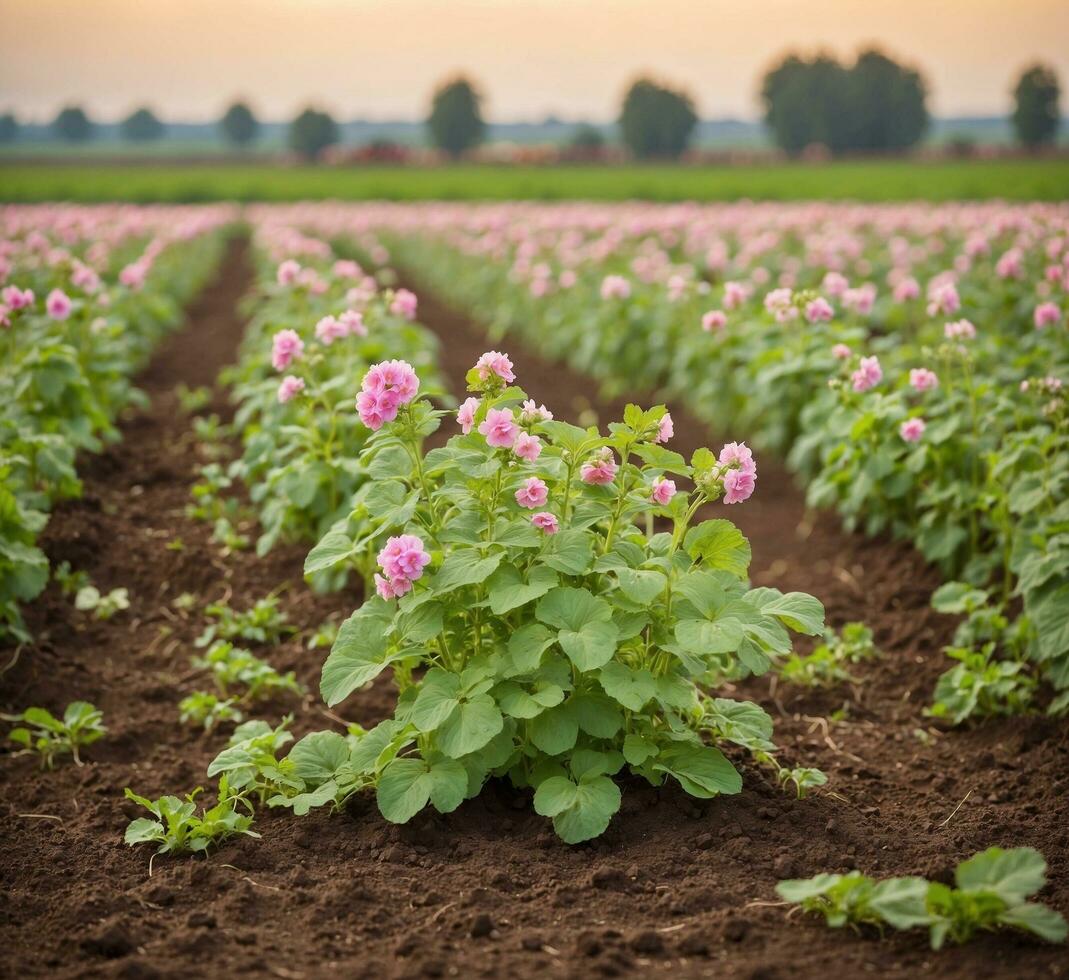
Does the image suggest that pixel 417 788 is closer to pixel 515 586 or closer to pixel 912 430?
pixel 515 586

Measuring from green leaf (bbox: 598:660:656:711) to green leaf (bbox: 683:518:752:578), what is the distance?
1.30 feet

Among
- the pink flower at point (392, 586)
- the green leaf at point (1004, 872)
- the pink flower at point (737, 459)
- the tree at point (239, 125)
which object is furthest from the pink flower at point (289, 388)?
the tree at point (239, 125)

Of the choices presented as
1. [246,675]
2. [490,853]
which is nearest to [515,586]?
[490,853]

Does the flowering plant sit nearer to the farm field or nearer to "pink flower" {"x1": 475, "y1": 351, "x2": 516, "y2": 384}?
"pink flower" {"x1": 475, "y1": 351, "x2": 516, "y2": 384}

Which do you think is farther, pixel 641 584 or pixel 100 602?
pixel 100 602

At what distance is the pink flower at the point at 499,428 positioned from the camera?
→ 301 cm

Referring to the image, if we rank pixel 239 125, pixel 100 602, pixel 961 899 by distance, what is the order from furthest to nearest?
pixel 239 125 < pixel 100 602 < pixel 961 899

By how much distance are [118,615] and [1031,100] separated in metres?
74.9

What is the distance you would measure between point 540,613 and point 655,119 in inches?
3331

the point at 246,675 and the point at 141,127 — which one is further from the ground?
the point at 141,127

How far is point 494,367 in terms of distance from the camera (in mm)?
3236

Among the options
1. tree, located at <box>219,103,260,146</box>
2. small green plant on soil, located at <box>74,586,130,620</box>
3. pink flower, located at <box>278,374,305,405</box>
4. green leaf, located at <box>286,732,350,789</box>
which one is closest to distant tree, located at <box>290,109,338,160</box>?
tree, located at <box>219,103,260,146</box>

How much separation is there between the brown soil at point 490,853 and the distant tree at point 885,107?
7697 cm

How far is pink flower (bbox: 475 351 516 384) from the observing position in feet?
10.5
